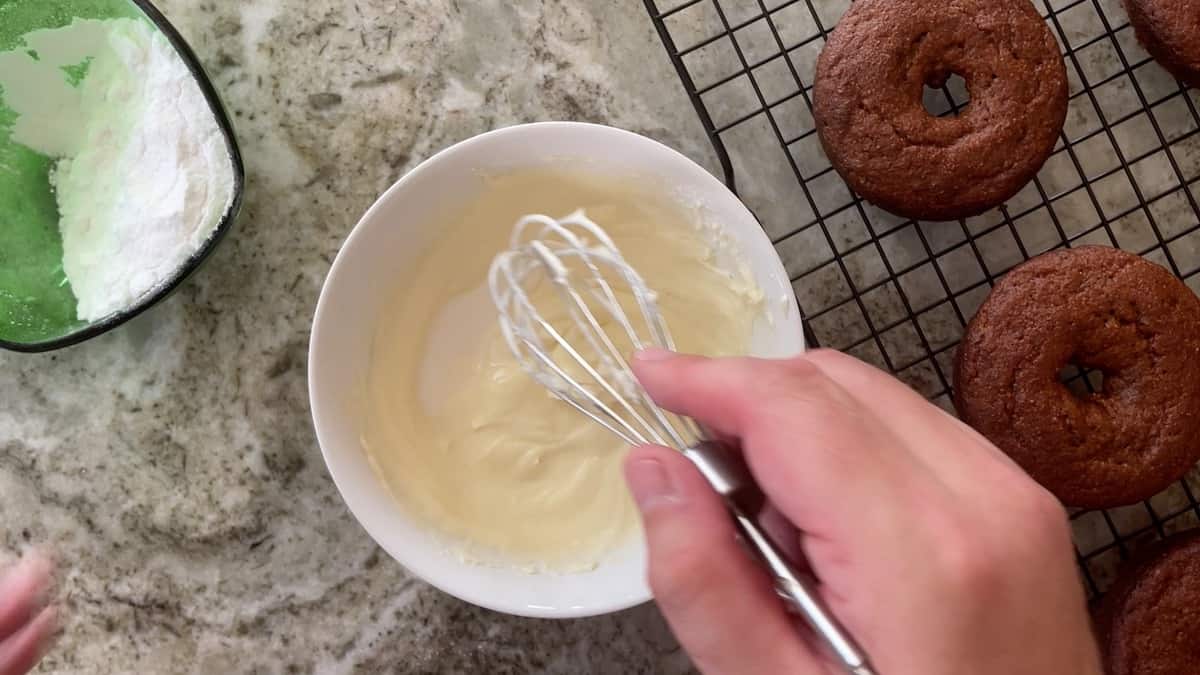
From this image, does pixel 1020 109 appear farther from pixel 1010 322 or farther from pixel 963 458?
pixel 963 458

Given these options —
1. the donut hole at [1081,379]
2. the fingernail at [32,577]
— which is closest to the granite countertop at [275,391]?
the fingernail at [32,577]

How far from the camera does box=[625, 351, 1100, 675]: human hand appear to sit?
631mm

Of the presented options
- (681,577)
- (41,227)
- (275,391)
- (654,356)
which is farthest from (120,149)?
(681,577)

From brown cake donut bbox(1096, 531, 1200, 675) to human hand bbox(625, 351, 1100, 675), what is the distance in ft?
1.34

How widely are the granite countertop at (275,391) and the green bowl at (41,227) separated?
0.08 m

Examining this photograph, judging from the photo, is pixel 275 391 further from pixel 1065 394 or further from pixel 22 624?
pixel 1065 394

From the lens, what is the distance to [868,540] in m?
0.63

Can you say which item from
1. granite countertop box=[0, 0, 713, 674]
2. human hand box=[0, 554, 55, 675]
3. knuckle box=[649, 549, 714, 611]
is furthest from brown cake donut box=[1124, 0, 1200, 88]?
human hand box=[0, 554, 55, 675]

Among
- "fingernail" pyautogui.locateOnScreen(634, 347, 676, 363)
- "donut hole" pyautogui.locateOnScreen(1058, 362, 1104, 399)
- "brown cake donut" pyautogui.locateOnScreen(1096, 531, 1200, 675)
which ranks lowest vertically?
"brown cake donut" pyautogui.locateOnScreen(1096, 531, 1200, 675)

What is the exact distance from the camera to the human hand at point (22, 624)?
89 centimetres

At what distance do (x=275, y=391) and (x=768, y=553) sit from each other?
70 cm

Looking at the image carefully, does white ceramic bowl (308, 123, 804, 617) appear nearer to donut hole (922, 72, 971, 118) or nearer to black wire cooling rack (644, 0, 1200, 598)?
black wire cooling rack (644, 0, 1200, 598)

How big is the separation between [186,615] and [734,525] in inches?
29.9

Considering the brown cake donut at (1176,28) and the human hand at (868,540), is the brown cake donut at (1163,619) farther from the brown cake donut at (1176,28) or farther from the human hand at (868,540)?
the brown cake donut at (1176,28)
